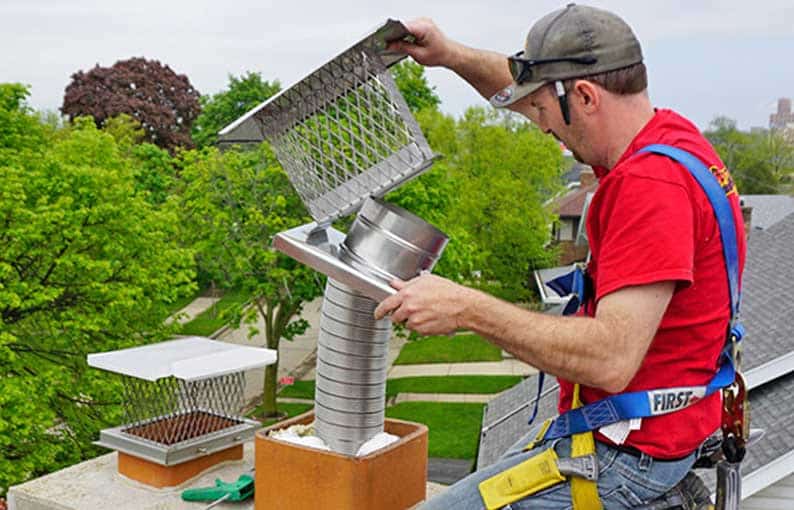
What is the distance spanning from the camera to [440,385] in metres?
25.0

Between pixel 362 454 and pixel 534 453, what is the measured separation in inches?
66.4

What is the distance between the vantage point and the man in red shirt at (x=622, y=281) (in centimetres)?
255

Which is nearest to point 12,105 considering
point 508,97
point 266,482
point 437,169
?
point 437,169

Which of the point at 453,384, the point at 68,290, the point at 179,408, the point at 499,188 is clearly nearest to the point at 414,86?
the point at 499,188

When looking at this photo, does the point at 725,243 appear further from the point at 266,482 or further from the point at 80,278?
the point at 80,278

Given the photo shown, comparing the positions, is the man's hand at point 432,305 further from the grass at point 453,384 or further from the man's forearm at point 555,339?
the grass at point 453,384

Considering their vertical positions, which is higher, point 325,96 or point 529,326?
point 325,96

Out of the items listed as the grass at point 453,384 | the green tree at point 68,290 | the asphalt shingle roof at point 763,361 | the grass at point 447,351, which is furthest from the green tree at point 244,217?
→ the grass at point 447,351

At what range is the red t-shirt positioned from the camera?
2537mm

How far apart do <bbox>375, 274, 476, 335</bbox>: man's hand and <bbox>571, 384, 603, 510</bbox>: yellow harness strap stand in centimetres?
62

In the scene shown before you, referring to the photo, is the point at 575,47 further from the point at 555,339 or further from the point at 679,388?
the point at 679,388

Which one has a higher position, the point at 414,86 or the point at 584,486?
the point at 414,86

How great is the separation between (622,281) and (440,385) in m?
22.7

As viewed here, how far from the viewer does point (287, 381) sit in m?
18.6
